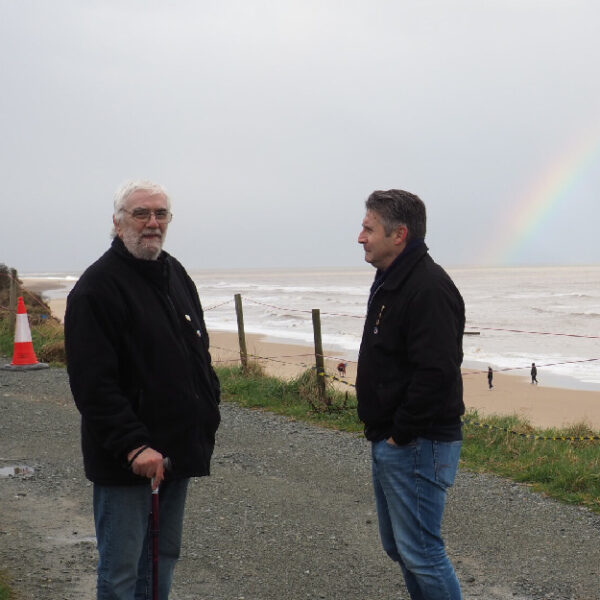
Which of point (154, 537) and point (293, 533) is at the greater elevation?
point (154, 537)

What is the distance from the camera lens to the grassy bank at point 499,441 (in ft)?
17.9

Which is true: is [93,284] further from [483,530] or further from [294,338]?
[294,338]

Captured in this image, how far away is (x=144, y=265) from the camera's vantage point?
2.71m

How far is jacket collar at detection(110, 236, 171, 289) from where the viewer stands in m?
2.69

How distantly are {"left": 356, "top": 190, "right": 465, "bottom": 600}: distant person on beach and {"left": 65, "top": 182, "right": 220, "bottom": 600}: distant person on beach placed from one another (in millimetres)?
664

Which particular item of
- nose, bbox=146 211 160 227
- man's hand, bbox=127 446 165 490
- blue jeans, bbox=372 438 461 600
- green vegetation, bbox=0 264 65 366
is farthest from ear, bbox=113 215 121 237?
green vegetation, bbox=0 264 65 366

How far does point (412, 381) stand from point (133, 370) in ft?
3.27

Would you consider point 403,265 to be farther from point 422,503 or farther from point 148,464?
point 148,464

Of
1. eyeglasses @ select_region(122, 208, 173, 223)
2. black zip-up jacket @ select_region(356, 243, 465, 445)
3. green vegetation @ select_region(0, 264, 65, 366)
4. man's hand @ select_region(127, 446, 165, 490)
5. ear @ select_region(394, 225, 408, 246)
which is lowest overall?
green vegetation @ select_region(0, 264, 65, 366)

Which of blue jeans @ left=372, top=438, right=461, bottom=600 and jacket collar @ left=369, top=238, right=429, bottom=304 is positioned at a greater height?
jacket collar @ left=369, top=238, right=429, bottom=304

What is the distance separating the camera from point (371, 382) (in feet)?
9.28

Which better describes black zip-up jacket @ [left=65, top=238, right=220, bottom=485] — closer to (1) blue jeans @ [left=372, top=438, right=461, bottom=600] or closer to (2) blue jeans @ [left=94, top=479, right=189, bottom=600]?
(2) blue jeans @ [left=94, top=479, right=189, bottom=600]

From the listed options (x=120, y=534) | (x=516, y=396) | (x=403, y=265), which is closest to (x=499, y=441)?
(x=403, y=265)

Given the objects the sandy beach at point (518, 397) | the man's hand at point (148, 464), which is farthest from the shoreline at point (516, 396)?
the man's hand at point (148, 464)
